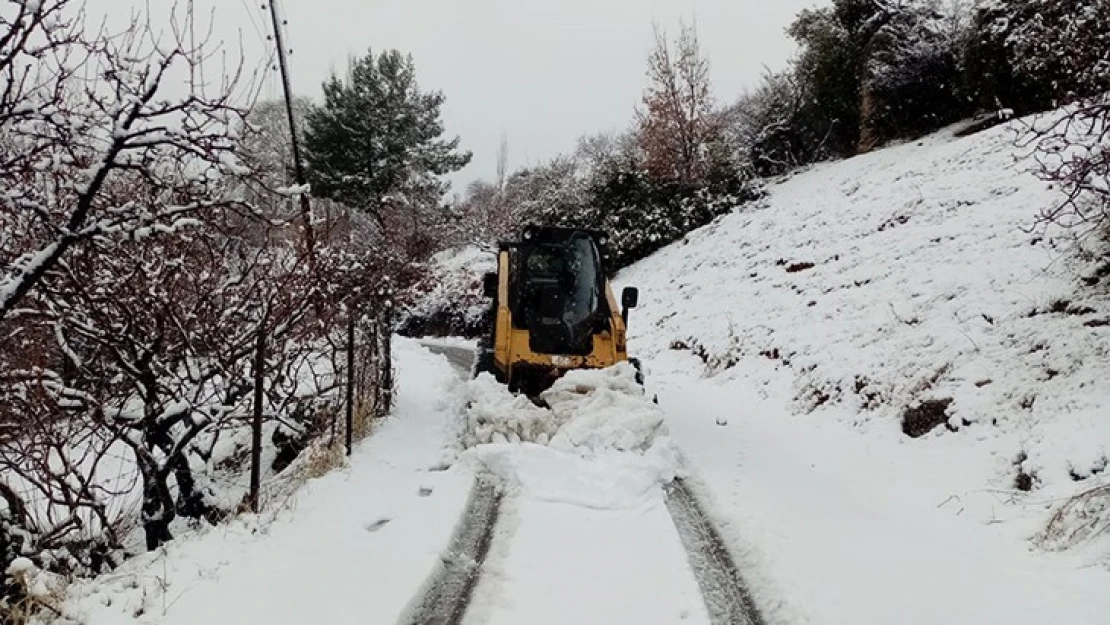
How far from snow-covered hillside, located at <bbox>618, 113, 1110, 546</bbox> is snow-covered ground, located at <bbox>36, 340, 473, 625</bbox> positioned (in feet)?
13.7

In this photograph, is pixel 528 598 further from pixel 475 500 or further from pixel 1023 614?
pixel 1023 614

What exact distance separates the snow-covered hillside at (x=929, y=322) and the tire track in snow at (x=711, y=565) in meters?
2.07

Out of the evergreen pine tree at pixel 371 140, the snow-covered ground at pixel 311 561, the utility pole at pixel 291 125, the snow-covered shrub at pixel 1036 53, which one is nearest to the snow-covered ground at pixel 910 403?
the snow-covered shrub at pixel 1036 53

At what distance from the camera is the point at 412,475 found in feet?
21.5

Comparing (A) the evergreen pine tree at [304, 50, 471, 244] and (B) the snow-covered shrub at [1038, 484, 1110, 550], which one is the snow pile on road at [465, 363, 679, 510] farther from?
(A) the evergreen pine tree at [304, 50, 471, 244]

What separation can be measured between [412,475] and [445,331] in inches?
722

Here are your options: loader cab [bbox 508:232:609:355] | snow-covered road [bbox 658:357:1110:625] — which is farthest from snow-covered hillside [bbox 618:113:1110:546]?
loader cab [bbox 508:232:609:355]

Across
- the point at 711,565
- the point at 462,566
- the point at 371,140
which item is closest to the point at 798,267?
the point at 711,565

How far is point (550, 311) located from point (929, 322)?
4.60 m

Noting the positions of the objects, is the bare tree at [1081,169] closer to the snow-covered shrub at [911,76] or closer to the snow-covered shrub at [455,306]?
the snow-covered shrub at [911,76]

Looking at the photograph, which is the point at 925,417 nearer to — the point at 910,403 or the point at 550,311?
the point at 910,403

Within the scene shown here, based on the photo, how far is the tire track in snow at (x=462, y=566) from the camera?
13.3ft

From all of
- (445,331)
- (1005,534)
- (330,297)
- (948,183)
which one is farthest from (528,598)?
(445,331)

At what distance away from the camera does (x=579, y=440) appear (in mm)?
6941
